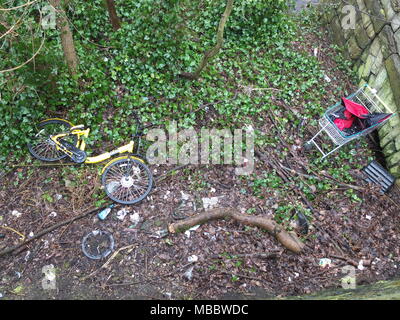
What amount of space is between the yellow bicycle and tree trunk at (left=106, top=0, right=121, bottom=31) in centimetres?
232

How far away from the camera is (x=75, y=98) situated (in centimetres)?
529

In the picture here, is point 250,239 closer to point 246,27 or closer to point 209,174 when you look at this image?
point 209,174

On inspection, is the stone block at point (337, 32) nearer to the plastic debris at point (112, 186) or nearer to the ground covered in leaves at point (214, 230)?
the ground covered in leaves at point (214, 230)

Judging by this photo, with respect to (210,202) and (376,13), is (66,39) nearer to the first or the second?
(210,202)

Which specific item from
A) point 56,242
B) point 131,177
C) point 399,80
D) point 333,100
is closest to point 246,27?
point 333,100

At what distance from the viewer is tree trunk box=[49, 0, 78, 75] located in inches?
179

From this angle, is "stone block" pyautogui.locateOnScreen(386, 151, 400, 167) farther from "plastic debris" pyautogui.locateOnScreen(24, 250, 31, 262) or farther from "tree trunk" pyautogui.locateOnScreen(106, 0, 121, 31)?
"plastic debris" pyautogui.locateOnScreen(24, 250, 31, 262)

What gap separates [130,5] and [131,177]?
3711mm

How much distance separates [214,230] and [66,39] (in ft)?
12.5

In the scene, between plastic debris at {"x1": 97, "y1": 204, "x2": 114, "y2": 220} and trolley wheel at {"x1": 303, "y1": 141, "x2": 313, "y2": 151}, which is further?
trolley wheel at {"x1": 303, "y1": 141, "x2": 313, "y2": 151}

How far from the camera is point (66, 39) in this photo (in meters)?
4.96

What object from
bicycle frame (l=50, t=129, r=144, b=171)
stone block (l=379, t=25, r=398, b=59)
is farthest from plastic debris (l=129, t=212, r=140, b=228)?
stone block (l=379, t=25, r=398, b=59)

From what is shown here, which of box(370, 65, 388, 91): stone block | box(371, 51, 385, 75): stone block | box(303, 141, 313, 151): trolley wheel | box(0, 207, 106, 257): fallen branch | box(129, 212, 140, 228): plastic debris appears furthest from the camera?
box(371, 51, 385, 75): stone block

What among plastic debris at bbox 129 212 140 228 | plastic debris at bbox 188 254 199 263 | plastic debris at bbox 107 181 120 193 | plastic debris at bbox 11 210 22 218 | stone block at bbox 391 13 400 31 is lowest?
plastic debris at bbox 188 254 199 263
